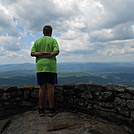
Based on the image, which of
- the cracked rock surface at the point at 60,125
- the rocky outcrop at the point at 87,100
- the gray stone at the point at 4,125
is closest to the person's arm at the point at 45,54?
the rocky outcrop at the point at 87,100

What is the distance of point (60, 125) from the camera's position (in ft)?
13.5

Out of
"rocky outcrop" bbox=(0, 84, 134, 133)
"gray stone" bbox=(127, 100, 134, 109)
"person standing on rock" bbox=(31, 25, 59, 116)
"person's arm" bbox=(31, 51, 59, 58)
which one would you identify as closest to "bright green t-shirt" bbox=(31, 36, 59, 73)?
"person standing on rock" bbox=(31, 25, 59, 116)

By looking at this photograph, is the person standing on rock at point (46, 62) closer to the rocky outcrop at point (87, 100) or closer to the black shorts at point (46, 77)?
the black shorts at point (46, 77)

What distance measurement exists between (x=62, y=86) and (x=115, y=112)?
2.25m

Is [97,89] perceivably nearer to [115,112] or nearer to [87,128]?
[115,112]

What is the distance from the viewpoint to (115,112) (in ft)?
14.5

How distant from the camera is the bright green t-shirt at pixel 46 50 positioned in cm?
462

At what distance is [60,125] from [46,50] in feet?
8.49

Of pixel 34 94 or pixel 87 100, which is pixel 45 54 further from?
pixel 87 100

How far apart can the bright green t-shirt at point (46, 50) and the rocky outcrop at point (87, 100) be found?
1.25 meters

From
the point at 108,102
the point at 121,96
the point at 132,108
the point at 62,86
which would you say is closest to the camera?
the point at 132,108

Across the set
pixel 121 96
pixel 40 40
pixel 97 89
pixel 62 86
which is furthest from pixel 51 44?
pixel 121 96

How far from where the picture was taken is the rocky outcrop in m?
4.17

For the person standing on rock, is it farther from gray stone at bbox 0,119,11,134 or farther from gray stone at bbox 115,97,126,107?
gray stone at bbox 115,97,126,107
